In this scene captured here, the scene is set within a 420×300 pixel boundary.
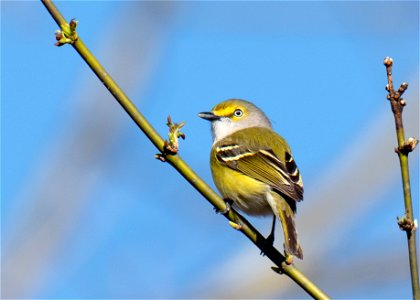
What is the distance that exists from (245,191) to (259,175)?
0.51 ft

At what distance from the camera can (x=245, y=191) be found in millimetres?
4988

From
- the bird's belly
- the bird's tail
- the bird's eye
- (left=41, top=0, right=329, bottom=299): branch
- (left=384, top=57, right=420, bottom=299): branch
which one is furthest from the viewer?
the bird's eye

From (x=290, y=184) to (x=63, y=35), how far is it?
245cm

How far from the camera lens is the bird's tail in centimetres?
427

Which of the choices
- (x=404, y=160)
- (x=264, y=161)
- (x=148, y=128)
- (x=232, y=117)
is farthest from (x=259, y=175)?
(x=404, y=160)

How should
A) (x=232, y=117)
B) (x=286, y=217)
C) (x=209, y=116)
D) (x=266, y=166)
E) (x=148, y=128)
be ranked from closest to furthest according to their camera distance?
(x=148, y=128) < (x=286, y=217) < (x=266, y=166) < (x=209, y=116) < (x=232, y=117)

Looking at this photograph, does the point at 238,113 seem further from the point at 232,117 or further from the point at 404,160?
the point at 404,160

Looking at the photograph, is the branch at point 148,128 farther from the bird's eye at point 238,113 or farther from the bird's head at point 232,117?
the bird's eye at point 238,113

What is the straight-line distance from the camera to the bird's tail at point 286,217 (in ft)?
14.0

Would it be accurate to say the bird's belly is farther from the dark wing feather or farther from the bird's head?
the bird's head

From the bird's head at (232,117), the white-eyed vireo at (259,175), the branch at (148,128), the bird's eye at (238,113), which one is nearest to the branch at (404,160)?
the branch at (148,128)

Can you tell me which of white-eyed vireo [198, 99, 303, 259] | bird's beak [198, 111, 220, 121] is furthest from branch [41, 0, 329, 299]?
bird's beak [198, 111, 220, 121]

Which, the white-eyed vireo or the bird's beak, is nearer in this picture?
the white-eyed vireo

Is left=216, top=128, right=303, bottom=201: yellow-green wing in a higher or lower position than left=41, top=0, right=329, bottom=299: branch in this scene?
higher
